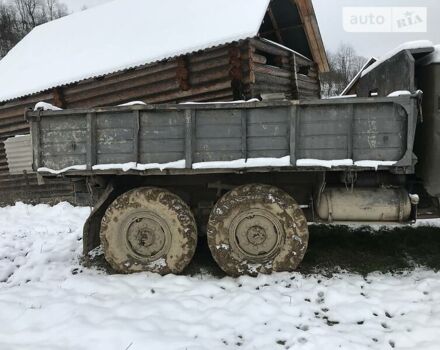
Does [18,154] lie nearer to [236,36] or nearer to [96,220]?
[236,36]

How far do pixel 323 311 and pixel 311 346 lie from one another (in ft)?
2.51

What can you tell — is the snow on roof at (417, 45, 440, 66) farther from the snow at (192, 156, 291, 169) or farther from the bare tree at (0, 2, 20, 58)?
the bare tree at (0, 2, 20, 58)

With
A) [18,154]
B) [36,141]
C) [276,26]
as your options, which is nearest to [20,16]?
[18,154]

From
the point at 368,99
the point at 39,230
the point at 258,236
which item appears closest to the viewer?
the point at 368,99

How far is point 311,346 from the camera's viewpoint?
3.22 metres

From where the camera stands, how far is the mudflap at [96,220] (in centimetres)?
519

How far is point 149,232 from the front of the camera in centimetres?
504

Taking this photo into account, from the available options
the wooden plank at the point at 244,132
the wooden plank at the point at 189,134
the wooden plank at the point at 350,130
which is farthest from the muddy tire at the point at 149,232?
the wooden plank at the point at 350,130

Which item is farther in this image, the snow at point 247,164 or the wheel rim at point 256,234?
the wheel rim at point 256,234

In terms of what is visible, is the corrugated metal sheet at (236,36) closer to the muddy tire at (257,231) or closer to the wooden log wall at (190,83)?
the wooden log wall at (190,83)

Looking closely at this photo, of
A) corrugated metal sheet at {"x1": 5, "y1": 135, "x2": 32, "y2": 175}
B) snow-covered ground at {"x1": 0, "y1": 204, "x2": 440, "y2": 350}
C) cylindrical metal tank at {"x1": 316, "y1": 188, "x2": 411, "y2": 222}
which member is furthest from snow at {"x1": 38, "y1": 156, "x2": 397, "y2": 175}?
corrugated metal sheet at {"x1": 5, "y1": 135, "x2": 32, "y2": 175}

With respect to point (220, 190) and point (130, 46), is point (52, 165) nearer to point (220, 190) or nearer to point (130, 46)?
point (220, 190)

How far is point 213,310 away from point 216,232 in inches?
45.2

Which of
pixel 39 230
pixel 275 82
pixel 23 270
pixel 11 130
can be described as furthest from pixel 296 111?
pixel 11 130
